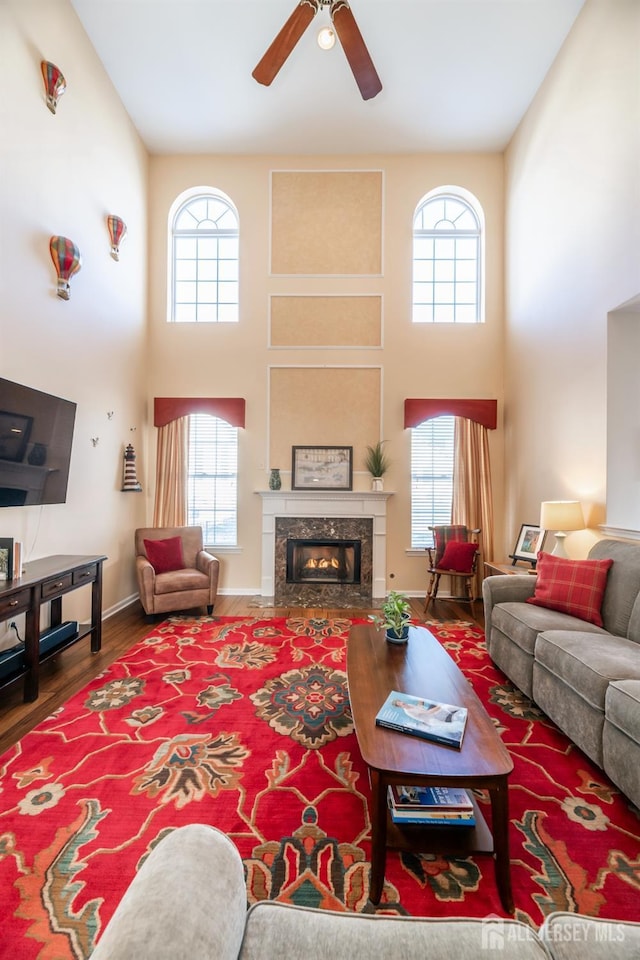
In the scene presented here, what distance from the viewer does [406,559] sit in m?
5.32

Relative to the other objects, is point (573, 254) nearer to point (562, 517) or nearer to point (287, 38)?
point (562, 517)

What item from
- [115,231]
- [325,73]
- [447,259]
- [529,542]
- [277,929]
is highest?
[325,73]

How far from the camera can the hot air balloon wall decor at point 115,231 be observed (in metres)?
4.36

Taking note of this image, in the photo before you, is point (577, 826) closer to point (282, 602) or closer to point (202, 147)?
point (282, 602)

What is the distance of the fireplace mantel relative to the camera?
5203 mm

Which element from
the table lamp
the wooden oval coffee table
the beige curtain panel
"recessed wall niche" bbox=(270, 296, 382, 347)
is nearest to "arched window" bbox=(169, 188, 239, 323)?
"recessed wall niche" bbox=(270, 296, 382, 347)

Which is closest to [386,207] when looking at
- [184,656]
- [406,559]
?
[406,559]

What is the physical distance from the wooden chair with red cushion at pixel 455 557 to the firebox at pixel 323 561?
0.89m

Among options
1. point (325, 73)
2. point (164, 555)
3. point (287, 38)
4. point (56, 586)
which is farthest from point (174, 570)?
point (325, 73)

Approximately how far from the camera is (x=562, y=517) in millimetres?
3510

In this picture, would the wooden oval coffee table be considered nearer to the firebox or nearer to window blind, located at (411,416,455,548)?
the firebox

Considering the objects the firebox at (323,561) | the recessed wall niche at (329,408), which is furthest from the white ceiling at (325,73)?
the firebox at (323,561)

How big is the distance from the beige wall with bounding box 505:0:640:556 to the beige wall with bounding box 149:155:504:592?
1.19ft

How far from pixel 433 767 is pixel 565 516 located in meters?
2.69
